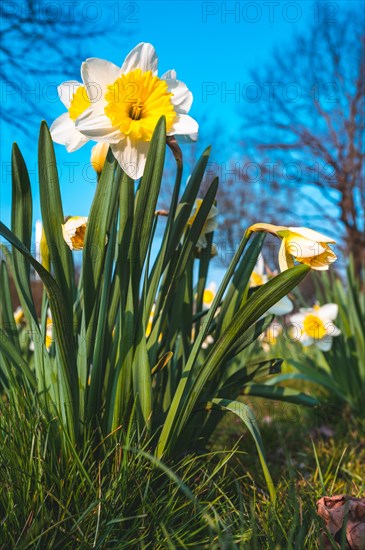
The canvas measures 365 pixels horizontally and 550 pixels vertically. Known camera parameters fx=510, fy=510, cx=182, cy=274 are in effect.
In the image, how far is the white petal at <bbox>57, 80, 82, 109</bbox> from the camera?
120 cm

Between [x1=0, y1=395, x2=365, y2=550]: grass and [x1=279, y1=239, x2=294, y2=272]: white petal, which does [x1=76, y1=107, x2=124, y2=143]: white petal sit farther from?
[x1=0, y1=395, x2=365, y2=550]: grass

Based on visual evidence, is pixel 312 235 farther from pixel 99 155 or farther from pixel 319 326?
pixel 319 326

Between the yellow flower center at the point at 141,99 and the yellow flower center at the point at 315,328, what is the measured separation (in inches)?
51.6

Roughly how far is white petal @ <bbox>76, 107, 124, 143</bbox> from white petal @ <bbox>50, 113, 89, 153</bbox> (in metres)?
0.09

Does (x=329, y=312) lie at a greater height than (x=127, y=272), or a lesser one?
lesser

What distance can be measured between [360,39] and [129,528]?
10613mm

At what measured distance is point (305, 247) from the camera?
1050 millimetres

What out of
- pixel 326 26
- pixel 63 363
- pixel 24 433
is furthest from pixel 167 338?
pixel 326 26

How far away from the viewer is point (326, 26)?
372 inches

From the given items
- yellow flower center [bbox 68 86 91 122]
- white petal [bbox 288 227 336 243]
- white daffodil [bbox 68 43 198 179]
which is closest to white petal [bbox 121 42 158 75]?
white daffodil [bbox 68 43 198 179]

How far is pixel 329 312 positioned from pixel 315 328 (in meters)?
0.11

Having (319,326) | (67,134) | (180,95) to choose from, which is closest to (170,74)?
(180,95)

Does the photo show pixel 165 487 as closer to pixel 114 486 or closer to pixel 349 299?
pixel 114 486

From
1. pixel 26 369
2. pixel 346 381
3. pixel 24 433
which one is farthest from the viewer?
pixel 346 381
